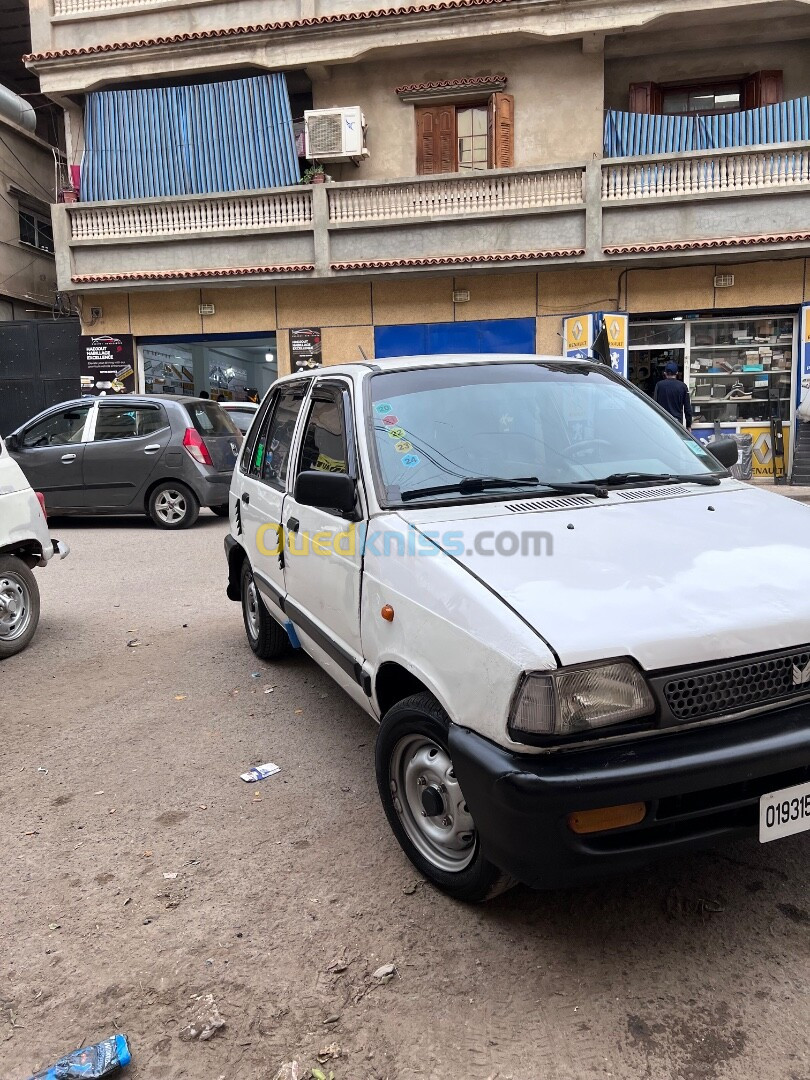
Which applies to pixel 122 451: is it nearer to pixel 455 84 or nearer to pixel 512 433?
pixel 512 433

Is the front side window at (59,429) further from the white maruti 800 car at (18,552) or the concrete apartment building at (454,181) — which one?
the concrete apartment building at (454,181)

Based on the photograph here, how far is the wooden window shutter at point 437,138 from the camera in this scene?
16.5m

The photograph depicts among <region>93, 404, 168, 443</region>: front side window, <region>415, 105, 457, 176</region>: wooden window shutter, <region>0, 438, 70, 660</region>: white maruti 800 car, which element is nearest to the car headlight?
<region>0, 438, 70, 660</region>: white maruti 800 car

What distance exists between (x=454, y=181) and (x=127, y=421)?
824 cm

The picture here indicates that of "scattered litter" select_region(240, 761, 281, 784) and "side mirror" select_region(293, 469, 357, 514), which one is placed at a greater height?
"side mirror" select_region(293, 469, 357, 514)

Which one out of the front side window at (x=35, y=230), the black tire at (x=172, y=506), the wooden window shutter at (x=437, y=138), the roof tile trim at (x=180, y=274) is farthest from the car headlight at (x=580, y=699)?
the front side window at (x=35, y=230)

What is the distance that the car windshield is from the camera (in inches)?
125

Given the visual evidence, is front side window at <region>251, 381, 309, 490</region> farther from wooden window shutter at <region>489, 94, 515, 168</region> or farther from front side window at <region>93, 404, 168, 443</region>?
wooden window shutter at <region>489, 94, 515, 168</region>

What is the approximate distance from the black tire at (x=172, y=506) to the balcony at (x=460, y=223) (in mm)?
6726

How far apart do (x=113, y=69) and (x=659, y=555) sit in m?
18.6

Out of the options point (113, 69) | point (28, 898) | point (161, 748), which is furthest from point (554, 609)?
point (113, 69)

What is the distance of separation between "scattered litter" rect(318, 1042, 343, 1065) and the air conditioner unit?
16.6 metres

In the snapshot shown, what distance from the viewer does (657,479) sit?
3289 mm

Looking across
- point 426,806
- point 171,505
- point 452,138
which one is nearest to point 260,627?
point 426,806
